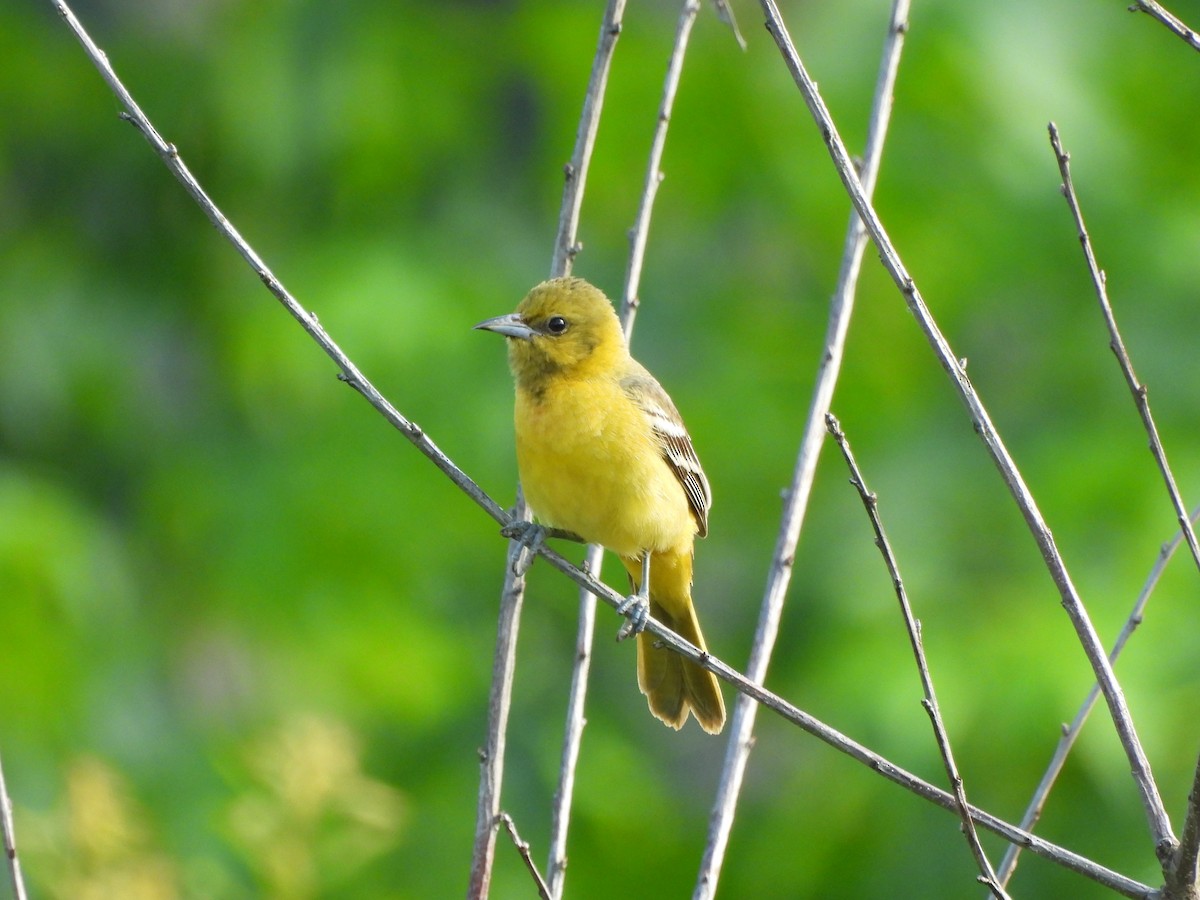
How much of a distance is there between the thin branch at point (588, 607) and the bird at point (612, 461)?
282mm

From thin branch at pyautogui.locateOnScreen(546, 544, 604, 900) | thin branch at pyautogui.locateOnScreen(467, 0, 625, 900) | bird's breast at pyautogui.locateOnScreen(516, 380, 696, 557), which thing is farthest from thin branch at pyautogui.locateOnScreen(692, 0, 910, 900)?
bird's breast at pyautogui.locateOnScreen(516, 380, 696, 557)

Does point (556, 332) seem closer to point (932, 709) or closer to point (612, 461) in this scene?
point (612, 461)

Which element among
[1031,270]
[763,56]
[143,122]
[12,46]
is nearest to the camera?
[143,122]

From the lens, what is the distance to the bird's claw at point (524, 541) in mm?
3795

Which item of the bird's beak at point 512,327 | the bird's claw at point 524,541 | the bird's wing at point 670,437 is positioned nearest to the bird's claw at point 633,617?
the bird's claw at point 524,541

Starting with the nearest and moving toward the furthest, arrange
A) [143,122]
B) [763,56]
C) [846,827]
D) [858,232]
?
1. [143,122]
2. [858,232]
3. [846,827]
4. [763,56]

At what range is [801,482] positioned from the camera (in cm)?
360

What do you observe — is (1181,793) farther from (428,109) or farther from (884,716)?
(428,109)

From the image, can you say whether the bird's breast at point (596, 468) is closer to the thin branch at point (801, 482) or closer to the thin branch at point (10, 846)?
the thin branch at point (801, 482)

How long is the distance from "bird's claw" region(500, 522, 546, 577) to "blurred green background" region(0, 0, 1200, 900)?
184 centimetres

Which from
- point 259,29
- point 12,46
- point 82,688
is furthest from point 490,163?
point 82,688

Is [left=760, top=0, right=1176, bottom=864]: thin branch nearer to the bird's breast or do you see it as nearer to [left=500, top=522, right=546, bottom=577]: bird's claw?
[left=500, top=522, right=546, bottom=577]: bird's claw

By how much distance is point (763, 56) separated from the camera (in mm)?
8719

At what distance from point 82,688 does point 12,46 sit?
14.7 ft
